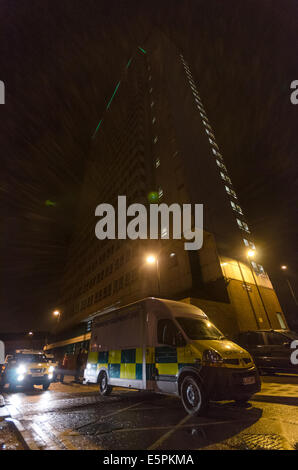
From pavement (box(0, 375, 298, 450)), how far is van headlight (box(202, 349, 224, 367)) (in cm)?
88

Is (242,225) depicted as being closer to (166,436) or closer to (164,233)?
(164,233)

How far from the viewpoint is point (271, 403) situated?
15.8 ft

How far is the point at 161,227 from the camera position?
29.8 meters

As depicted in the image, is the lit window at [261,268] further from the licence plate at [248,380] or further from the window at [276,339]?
the licence plate at [248,380]

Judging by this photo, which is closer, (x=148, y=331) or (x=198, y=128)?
(x=148, y=331)

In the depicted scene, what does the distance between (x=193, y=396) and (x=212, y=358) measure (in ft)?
3.00

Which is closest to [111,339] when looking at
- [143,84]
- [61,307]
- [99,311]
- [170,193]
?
[170,193]

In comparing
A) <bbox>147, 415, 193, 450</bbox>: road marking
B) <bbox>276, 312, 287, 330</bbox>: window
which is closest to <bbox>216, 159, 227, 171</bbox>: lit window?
<bbox>276, 312, 287, 330</bbox>: window

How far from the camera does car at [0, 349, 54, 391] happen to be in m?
8.93

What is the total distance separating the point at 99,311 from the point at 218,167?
30256 millimetres

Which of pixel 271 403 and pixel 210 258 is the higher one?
pixel 210 258

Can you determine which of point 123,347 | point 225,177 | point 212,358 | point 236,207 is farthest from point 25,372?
point 225,177

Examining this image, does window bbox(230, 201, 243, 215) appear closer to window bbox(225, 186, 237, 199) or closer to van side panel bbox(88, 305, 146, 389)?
window bbox(225, 186, 237, 199)
